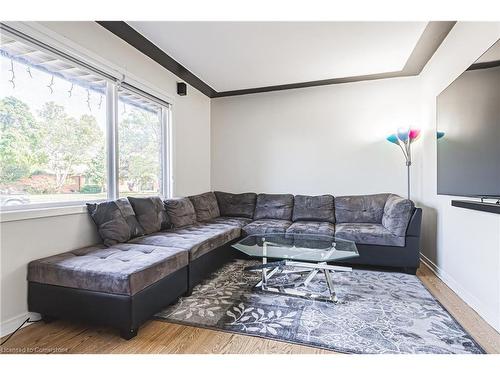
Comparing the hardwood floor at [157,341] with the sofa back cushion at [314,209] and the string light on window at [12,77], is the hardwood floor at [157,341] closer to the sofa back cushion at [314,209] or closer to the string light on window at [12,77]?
the string light on window at [12,77]

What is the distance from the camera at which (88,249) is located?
2.06m

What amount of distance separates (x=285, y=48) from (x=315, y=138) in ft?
5.16

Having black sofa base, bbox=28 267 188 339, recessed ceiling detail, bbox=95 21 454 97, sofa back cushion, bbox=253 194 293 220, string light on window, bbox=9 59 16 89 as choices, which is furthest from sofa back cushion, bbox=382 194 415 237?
string light on window, bbox=9 59 16 89

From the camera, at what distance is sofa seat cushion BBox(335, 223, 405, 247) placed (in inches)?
112

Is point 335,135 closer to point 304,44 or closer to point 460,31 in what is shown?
point 304,44

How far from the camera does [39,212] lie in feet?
6.13

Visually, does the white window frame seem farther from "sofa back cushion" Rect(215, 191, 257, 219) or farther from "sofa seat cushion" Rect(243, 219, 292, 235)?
"sofa seat cushion" Rect(243, 219, 292, 235)

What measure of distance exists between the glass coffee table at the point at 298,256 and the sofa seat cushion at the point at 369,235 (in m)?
0.39

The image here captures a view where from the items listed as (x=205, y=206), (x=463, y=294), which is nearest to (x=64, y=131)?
(x=205, y=206)

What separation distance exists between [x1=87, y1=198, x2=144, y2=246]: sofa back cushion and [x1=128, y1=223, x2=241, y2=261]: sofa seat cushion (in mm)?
127

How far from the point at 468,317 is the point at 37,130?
3521 millimetres

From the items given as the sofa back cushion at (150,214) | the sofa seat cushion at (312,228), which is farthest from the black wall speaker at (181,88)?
the sofa seat cushion at (312,228)

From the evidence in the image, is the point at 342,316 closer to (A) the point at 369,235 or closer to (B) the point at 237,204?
(A) the point at 369,235
